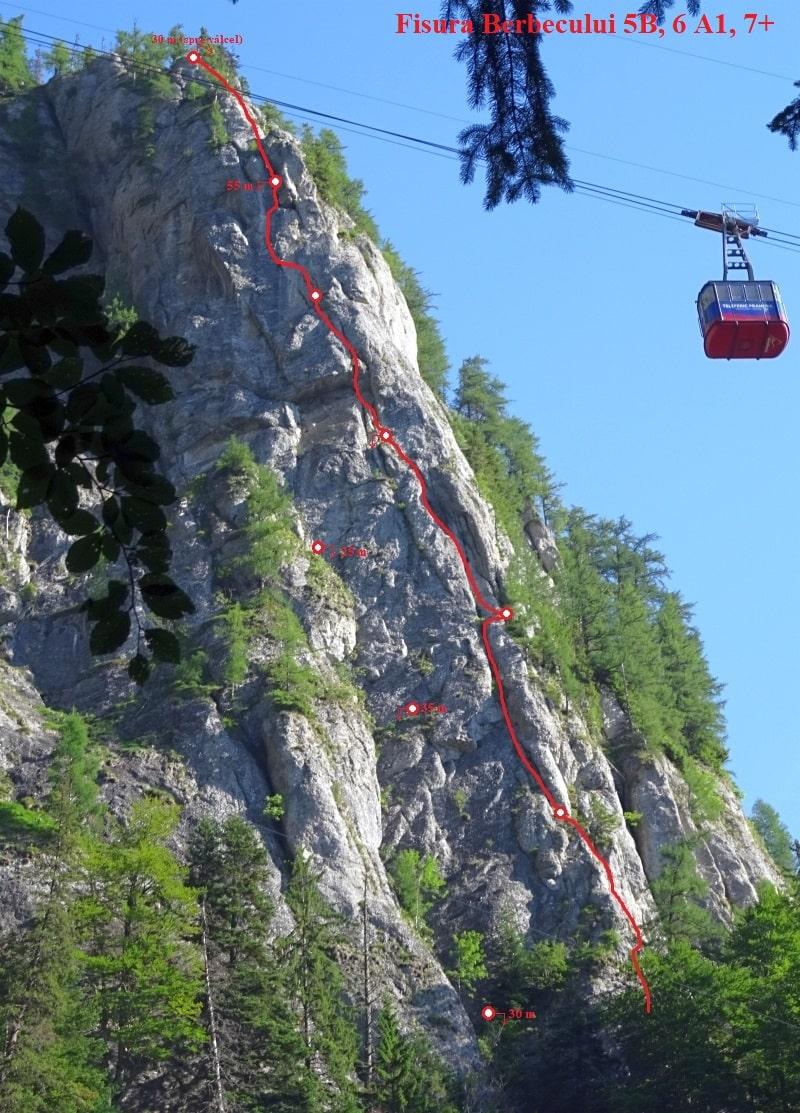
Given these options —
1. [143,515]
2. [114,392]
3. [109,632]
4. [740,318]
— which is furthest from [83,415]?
[740,318]

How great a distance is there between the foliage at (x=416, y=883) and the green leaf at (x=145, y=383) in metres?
35.0

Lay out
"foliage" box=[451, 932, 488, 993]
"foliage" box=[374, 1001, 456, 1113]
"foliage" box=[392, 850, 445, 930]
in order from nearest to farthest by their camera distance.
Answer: "foliage" box=[374, 1001, 456, 1113] → "foliage" box=[451, 932, 488, 993] → "foliage" box=[392, 850, 445, 930]

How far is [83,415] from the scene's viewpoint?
4508 millimetres

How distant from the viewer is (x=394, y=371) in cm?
5197

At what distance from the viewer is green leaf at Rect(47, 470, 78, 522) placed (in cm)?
457

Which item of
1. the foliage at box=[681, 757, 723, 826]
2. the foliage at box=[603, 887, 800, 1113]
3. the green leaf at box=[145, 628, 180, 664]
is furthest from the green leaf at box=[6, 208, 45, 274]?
the foliage at box=[681, 757, 723, 826]

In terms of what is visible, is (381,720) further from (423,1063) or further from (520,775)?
(423,1063)

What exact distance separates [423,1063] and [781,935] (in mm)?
8818

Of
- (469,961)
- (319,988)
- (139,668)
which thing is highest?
(469,961)

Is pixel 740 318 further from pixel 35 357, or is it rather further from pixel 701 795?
pixel 701 795

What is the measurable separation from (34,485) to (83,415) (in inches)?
9.0

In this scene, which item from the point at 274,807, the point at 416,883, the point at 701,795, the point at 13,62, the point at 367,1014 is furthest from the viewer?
the point at 13,62

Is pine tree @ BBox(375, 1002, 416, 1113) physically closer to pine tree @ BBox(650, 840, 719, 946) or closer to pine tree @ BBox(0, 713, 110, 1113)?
pine tree @ BBox(0, 713, 110, 1113)

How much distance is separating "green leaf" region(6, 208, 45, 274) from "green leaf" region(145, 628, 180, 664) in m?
1.04
